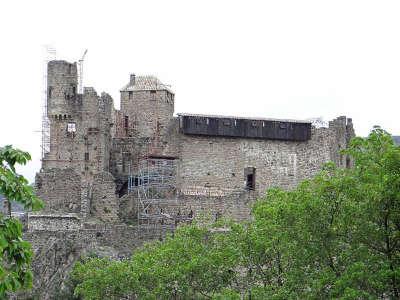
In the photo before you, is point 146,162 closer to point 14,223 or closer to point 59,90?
point 59,90

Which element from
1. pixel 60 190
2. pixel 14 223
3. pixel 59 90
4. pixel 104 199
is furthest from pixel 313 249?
pixel 59 90

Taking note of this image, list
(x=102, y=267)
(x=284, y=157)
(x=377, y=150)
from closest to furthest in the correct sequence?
(x=377, y=150), (x=102, y=267), (x=284, y=157)

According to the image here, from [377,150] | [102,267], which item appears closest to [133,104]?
[102,267]

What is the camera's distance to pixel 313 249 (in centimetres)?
3203

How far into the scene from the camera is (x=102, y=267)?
148 ft

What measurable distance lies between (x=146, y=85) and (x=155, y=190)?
Answer: 864 centimetres

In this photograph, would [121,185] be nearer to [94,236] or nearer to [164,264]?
[94,236]

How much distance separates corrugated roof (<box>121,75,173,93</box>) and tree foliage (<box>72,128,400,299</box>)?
2498 centimetres

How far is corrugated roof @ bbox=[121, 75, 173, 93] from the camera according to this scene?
65012 millimetres

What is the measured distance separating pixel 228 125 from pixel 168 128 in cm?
438

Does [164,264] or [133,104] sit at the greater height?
[133,104]

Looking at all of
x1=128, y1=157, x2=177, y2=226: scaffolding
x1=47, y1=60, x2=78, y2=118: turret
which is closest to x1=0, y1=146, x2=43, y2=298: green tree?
x1=128, y1=157, x2=177, y2=226: scaffolding

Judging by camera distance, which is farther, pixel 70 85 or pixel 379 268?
pixel 70 85

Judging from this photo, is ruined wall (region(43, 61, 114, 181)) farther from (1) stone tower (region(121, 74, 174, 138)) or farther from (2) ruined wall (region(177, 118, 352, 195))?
(2) ruined wall (region(177, 118, 352, 195))
